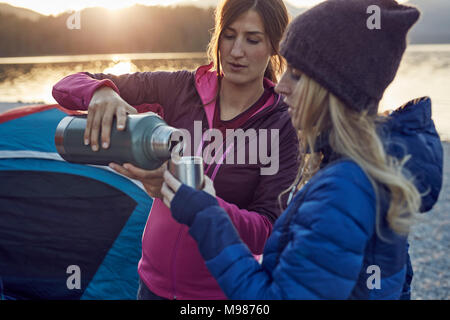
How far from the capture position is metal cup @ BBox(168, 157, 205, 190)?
109 centimetres

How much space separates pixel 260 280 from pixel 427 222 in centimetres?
453

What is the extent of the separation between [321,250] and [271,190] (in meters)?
0.59

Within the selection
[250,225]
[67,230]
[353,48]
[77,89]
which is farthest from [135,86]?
[67,230]

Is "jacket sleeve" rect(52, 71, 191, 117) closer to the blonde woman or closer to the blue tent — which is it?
the blonde woman

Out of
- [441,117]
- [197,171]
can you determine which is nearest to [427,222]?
[197,171]

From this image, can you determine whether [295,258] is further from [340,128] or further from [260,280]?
[340,128]

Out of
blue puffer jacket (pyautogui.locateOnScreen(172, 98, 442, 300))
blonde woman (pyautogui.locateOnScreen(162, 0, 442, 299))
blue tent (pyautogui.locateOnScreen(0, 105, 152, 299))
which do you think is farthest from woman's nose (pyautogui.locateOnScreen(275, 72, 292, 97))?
blue tent (pyautogui.locateOnScreen(0, 105, 152, 299))

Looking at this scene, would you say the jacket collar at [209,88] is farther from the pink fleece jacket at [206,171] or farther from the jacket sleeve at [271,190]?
the jacket sleeve at [271,190]

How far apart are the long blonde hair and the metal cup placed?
30cm

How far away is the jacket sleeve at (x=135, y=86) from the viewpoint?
1475 mm

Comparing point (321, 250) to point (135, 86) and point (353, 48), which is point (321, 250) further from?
point (135, 86)

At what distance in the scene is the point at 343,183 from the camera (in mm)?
831

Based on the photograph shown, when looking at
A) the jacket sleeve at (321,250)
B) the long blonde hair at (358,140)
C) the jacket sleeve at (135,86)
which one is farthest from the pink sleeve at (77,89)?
the jacket sleeve at (321,250)

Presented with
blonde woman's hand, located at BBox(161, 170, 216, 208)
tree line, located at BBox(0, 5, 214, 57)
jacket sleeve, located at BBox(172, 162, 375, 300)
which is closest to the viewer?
jacket sleeve, located at BBox(172, 162, 375, 300)
